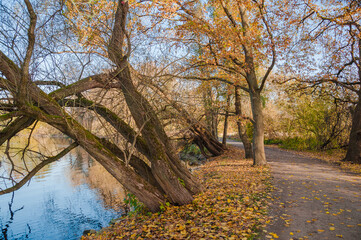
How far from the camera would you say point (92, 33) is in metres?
5.59

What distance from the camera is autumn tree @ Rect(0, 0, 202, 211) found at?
4.81 meters

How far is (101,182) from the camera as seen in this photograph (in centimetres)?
1444

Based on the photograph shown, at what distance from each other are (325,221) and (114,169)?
4667mm

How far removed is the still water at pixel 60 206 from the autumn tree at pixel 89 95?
1168 mm

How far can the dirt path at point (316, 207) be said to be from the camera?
14.3 feet

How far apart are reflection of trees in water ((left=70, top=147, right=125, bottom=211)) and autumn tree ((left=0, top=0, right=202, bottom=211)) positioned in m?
3.56

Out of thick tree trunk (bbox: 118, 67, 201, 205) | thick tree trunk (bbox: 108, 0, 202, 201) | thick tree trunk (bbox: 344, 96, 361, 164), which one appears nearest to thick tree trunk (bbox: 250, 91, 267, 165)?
thick tree trunk (bbox: 344, 96, 361, 164)

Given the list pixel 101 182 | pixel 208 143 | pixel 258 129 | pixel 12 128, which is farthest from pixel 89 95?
pixel 208 143

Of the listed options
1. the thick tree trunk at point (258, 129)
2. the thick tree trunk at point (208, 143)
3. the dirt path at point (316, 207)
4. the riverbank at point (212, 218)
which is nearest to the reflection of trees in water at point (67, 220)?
the riverbank at point (212, 218)

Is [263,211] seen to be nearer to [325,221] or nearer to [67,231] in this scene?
[325,221]

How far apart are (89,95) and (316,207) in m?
6.71

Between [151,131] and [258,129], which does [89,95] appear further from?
[258,129]

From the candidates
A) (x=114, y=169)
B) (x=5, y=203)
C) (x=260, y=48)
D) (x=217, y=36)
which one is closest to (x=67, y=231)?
(x=114, y=169)

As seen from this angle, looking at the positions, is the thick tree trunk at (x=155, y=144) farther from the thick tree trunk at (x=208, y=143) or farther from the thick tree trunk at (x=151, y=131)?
the thick tree trunk at (x=208, y=143)
